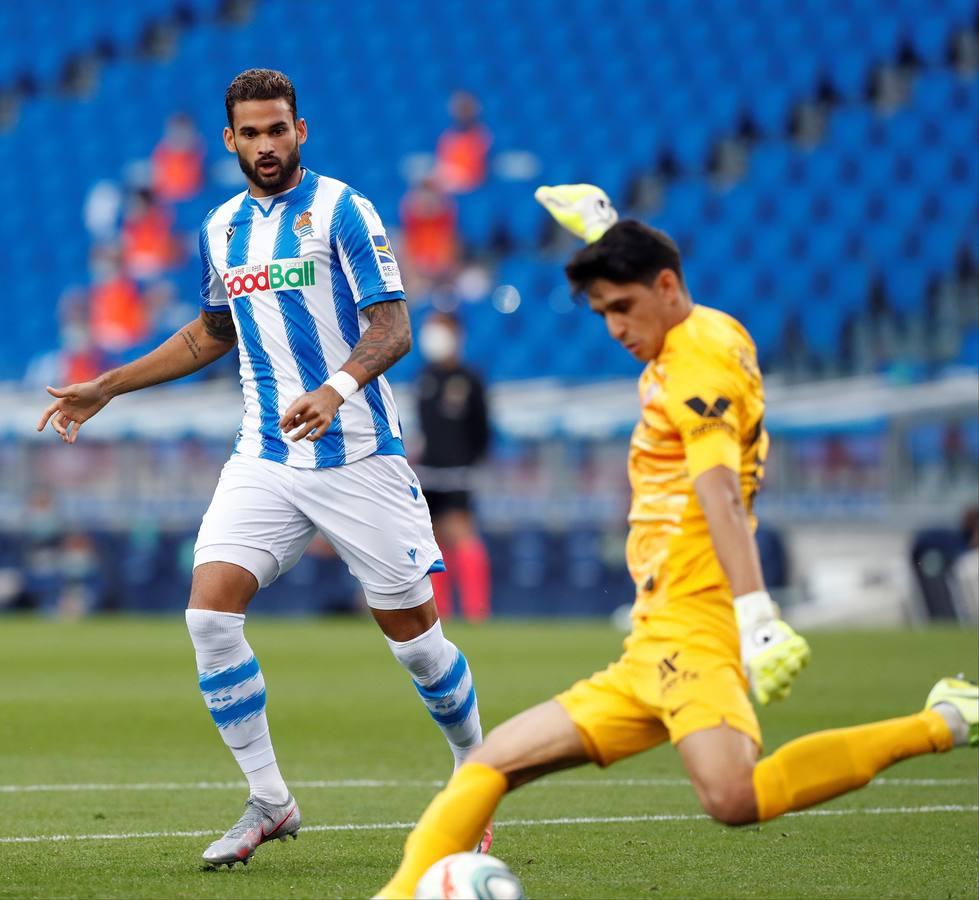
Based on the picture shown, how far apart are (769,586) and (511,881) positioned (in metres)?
10.6

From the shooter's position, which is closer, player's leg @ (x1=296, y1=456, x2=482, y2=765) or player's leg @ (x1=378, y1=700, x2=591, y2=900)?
player's leg @ (x1=378, y1=700, x2=591, y2=900)

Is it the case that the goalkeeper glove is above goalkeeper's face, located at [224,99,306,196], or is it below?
below

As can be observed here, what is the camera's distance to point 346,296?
527 centimetres

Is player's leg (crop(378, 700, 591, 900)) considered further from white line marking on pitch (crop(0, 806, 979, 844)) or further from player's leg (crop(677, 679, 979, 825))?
white line marking on pitch (crop(0, 806, 979, 844))

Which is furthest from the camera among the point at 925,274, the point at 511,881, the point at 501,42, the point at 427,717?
the point at 501,42

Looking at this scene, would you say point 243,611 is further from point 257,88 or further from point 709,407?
point 709,407

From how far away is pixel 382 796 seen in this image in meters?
6.39

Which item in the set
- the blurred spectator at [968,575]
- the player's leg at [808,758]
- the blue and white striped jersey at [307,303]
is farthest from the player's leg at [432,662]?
the blurred spectator at [968,575]

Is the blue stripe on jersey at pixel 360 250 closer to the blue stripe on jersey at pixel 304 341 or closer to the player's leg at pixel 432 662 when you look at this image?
the blue stripe on jersey at pixel 304 341

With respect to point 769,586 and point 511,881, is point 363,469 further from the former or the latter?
point 769,586

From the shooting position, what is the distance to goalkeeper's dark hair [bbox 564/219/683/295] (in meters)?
3.93

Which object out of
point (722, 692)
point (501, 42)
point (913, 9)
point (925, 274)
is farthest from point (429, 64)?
point (722, 692)

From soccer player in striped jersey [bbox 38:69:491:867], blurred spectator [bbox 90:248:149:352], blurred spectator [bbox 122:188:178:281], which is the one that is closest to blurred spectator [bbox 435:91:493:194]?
blurred spectator [bbox 122:188:178:281]

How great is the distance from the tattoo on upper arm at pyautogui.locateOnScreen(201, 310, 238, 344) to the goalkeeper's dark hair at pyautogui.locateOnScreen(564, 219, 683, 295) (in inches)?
73.3
